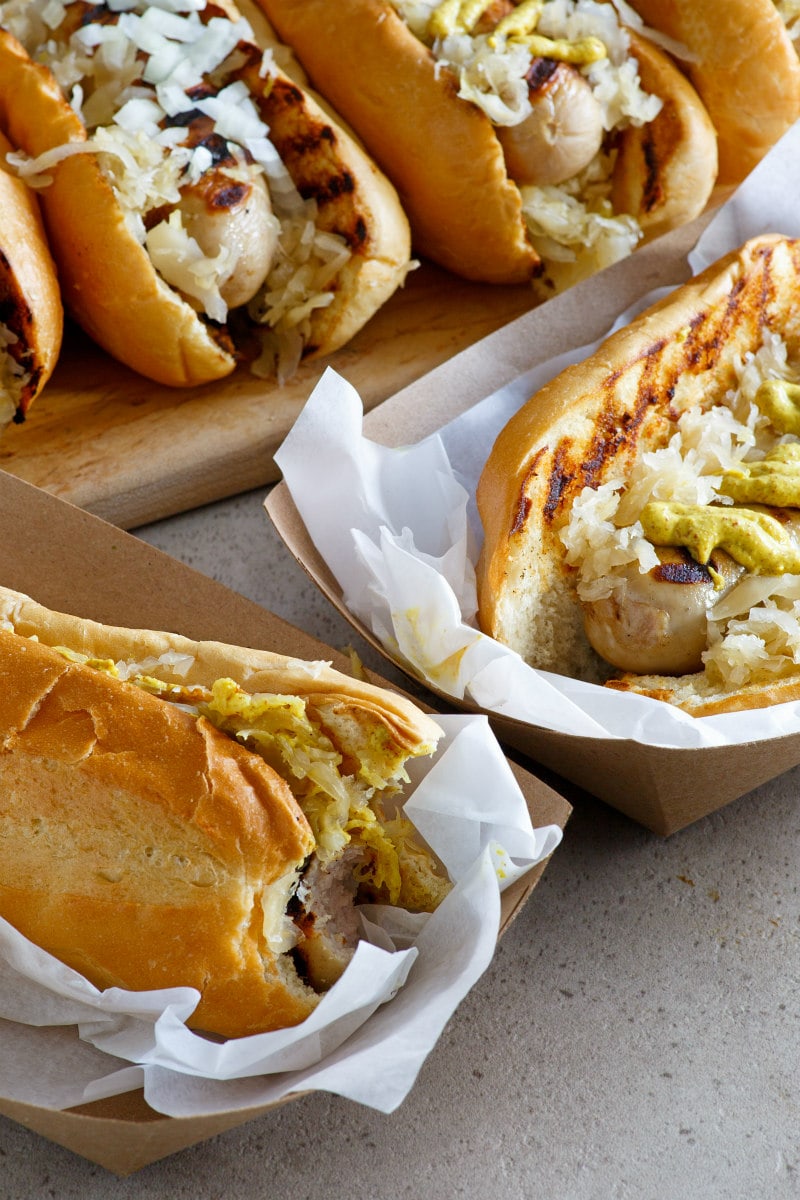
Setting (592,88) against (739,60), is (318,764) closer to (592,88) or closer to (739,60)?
(592,88)

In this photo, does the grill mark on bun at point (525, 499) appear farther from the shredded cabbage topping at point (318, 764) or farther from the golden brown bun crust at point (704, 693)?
the shredded cabbage topping at point (318, 764)

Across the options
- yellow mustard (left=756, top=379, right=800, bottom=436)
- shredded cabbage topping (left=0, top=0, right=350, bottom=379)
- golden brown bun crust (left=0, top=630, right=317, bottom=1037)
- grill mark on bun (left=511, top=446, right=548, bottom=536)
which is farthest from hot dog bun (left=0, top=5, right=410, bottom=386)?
golden brown bun crust (left=0, top=630, right=317, bottom=1037)

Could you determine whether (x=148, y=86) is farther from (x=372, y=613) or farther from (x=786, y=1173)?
(x=786, y=1173)

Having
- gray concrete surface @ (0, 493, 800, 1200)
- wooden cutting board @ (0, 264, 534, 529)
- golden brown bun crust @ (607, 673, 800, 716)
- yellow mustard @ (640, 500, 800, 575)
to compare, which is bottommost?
gray concrete surface @ (0, 493, 800, 1200)

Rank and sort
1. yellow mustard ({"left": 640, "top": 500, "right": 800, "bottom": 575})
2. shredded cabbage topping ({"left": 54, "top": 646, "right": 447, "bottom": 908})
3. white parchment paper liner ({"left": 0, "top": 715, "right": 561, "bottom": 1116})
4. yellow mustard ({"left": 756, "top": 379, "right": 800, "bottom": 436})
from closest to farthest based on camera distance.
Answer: white parchment paper liner ({"left": 0, "top": 715, "right": 561, "bottom": 1116}) < shredded cabbage topping ({"left": 54, "top": 646, "right": 447, "bottom": 908}) < yellow mustard ({"left": 640, "top": 500, "right": 800, "bottom": 575}) < yellow mustard ({"left": 756, "top": 379, "right": 800, "bottom": 436})

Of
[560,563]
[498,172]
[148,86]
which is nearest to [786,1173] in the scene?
[560,563]

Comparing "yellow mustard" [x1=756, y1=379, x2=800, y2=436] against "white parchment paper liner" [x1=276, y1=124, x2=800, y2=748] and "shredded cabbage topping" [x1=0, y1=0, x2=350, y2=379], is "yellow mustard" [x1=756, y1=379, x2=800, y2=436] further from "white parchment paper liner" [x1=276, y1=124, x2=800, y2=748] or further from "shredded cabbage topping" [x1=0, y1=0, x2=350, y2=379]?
"shredded cabbage topping" [x1=0, y1=0, x2=350, y2=379]

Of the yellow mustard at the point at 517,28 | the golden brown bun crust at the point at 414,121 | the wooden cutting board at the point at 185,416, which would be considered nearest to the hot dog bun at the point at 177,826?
the wooden cutting board at the point at 185,416
